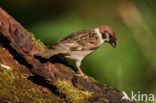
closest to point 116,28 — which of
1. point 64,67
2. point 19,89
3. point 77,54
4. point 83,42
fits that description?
point 83,42

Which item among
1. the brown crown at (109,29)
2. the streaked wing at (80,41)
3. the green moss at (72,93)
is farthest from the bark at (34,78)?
the brown crown at (109,29)

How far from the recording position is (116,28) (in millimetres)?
5953

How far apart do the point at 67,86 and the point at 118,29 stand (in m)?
2.48

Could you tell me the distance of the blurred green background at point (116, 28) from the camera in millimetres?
5094

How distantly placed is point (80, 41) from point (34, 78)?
4.01 ft

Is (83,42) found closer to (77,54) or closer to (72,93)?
(77,54)

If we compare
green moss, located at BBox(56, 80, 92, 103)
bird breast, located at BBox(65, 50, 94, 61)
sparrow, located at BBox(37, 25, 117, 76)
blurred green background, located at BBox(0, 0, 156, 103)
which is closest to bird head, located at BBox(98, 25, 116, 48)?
sparrow, located at BBox(37, 25, 117, 76)

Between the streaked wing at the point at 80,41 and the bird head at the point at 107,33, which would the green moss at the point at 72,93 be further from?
the bird head at the point at 107,33

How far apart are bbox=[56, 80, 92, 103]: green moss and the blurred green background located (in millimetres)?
887

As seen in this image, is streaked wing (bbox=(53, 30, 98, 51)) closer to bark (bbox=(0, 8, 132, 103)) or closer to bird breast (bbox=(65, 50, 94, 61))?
bird breast (bbox=(65, 50, 94, 61))

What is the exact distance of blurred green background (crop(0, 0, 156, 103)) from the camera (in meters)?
5.09

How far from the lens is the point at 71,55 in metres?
4.61

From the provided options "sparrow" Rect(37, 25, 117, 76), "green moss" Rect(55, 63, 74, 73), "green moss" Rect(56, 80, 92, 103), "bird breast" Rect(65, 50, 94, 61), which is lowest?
"green moss" Rect(56, 80, 92, 103)

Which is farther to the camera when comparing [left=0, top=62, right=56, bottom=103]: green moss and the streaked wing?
the streaked wing
